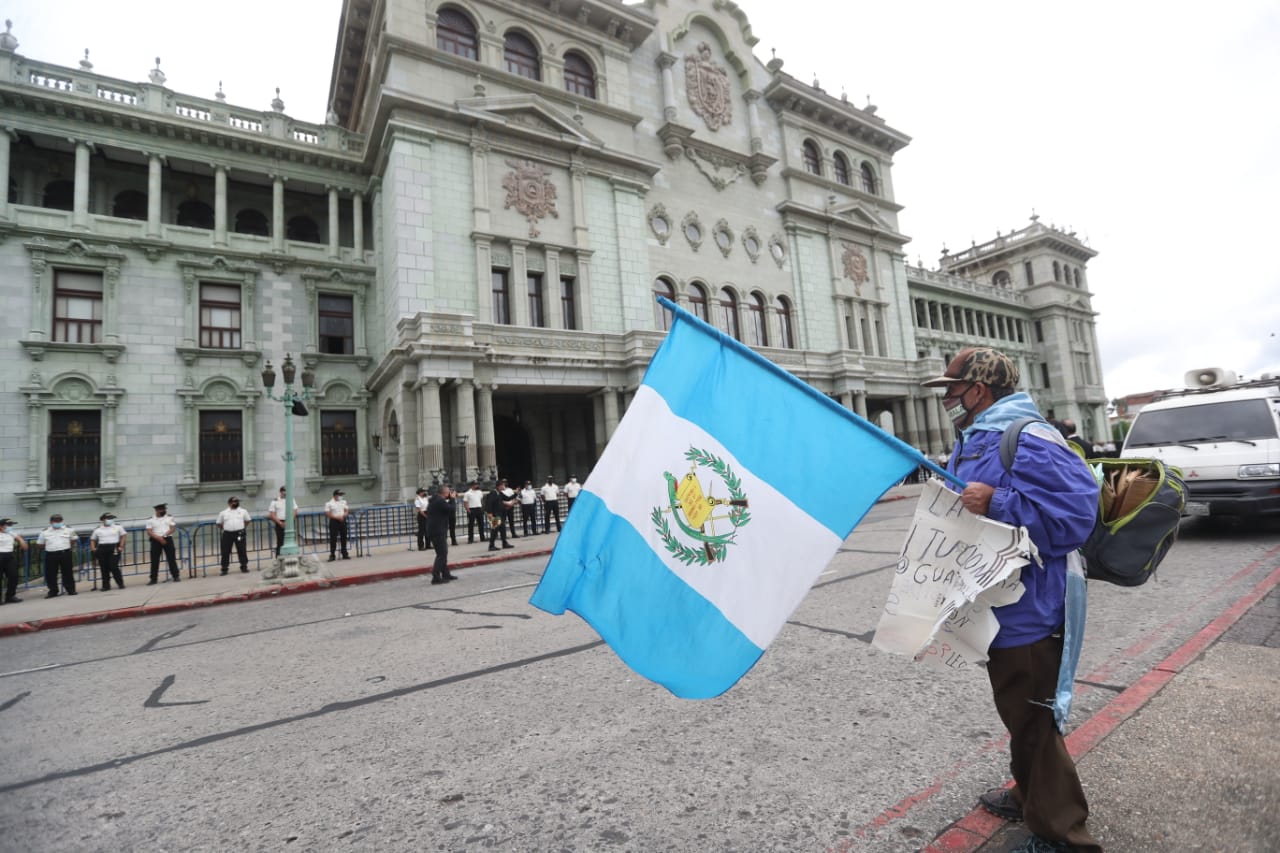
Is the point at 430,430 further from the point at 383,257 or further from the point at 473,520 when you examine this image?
the point at 383,257

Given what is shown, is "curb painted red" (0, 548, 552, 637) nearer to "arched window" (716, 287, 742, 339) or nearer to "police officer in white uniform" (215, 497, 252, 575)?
"police officer in white uniform" (215, 497, 252, 575)

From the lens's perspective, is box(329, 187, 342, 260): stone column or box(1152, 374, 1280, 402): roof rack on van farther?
box(329, 187, 342, 260): stone column

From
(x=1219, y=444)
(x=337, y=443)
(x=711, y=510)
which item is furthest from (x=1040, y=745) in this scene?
(x=337, y=443)

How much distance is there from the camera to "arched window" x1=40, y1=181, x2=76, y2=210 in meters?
A: 21.2

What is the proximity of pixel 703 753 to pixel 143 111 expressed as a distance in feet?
93.1

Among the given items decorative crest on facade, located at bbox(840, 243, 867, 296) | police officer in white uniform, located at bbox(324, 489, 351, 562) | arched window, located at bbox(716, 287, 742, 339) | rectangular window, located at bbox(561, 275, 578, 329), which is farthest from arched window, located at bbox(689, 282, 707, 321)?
police officer in white uniform, located at bbox(324, 489, 351, 562)

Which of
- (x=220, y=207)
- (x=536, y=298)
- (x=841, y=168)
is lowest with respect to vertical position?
(x=536, y=298)

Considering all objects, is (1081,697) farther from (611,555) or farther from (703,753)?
(611,555)

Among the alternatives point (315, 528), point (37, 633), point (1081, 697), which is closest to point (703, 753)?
point (1081, 697)

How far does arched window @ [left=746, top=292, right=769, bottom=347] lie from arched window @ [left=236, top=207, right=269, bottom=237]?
2184 cm

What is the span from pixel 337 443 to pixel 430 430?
7.10 m

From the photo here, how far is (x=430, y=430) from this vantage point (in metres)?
18.3

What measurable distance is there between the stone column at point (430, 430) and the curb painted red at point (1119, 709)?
17.1 m

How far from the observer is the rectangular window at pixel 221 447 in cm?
2114
